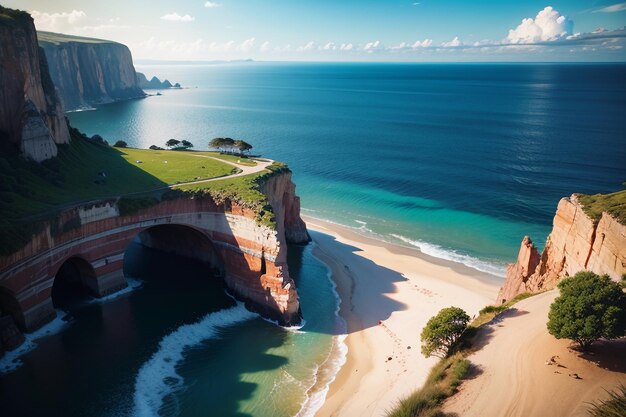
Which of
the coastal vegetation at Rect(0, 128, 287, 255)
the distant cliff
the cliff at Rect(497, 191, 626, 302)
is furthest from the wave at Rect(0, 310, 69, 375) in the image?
the distant cliff

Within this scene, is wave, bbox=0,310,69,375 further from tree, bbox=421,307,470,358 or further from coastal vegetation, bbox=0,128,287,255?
tree, bbox=421,307,470,358

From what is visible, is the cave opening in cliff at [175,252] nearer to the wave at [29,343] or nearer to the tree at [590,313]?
the wave at [29,343]

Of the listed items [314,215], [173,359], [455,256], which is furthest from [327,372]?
[314,215]

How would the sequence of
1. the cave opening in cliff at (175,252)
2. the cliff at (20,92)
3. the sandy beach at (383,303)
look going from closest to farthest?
the sandy beach at (383,303) < the cliff at (20,92) < the cave opening in cliff at (175,252)

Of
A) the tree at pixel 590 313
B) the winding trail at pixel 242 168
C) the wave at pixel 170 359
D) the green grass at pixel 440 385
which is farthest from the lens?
the winding trail at pixel 242 168

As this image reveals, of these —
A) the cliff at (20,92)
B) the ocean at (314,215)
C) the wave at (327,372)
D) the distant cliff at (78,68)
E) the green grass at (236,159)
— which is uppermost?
the distant cliff at (78,68)

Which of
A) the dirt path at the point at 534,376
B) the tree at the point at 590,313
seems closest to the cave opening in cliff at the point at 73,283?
the dirt path at the point at 534,376
